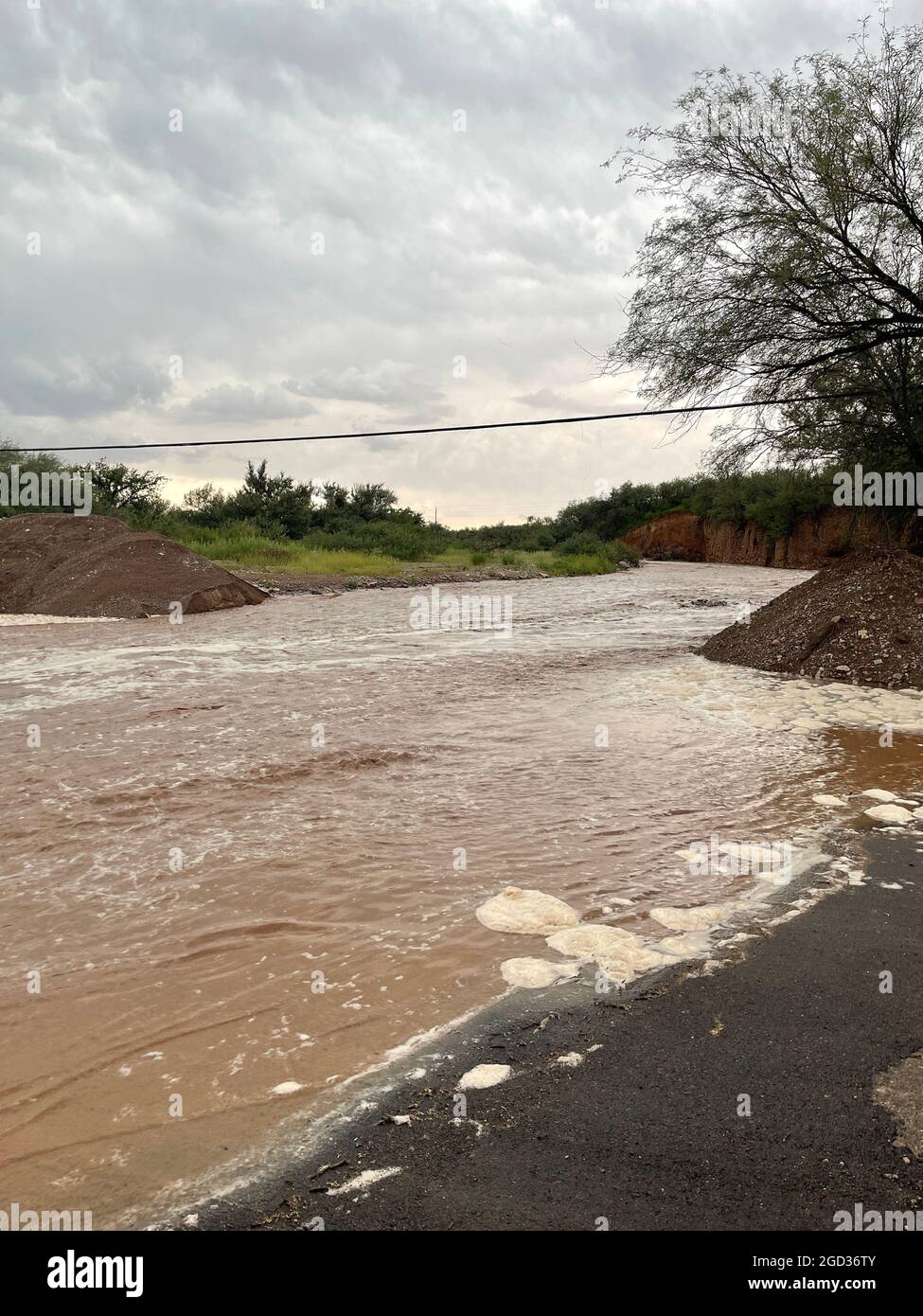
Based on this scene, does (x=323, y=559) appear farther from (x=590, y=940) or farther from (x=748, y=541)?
(x=748, y=541)

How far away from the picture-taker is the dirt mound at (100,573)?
16.4 m

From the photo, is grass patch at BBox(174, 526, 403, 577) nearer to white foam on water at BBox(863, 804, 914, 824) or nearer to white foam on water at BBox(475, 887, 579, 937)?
white foam on water at BBox(863, 804, 914, 824)

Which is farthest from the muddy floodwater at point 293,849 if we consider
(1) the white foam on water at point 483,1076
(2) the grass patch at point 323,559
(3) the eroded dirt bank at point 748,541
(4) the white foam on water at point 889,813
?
(3) the eroded dirt bank at point 748,541

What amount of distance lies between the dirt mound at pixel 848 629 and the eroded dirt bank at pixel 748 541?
63.0 feet

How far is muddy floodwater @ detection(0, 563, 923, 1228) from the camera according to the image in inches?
98.1

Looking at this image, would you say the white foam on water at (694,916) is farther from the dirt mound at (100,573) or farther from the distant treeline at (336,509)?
the distant treeline at (336,509)

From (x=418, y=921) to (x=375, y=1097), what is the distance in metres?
1.14

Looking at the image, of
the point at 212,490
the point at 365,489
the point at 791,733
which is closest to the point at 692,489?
the point at 365,489

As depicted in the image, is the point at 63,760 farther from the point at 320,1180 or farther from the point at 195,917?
the point at 320,1180

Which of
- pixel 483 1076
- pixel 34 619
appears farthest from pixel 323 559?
pixel 483 1076

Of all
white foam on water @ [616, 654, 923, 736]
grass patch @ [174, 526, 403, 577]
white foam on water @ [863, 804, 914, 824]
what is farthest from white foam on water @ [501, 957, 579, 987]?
grass patch @ [174, 526, 403, 577]

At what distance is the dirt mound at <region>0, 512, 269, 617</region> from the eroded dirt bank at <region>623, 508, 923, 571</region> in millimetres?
20679

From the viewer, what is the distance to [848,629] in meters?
9.95

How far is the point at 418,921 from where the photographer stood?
11.7 feet
